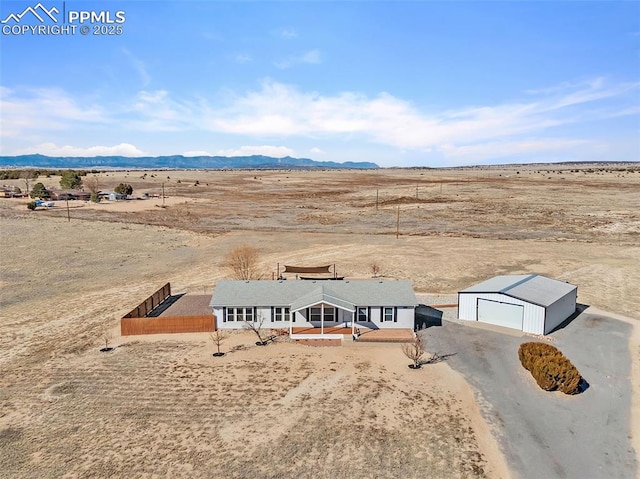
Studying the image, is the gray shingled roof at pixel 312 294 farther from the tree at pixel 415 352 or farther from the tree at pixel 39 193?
the tree at pixel 39 193

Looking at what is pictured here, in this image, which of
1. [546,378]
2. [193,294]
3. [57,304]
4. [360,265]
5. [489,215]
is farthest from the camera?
[489,215]

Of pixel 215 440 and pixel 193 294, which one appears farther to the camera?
pixel 193 294

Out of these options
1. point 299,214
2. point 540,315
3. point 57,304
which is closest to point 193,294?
point 57,304

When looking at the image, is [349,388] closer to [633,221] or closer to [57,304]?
[57,304]

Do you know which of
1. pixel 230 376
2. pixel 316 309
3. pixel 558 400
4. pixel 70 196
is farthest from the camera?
pixel 70 196

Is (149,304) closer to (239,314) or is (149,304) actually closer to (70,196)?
(239,314)

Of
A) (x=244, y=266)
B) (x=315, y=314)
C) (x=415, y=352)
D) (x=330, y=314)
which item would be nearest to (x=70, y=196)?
(x=244, y=266)
